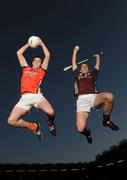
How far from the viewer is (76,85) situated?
13.1m

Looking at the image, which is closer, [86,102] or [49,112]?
[49,112]

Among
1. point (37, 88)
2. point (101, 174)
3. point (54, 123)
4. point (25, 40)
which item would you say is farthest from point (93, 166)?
point (25, 40)

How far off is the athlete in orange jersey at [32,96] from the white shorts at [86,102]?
0.64 m

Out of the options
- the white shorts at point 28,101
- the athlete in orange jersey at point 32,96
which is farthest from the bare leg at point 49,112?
the white shorts at point 28,101

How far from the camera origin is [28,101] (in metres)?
12.8

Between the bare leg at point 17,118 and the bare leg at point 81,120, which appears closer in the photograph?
the bare leg at point 17,118

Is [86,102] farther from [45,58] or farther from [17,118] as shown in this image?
[17,118]

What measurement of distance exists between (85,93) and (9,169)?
2.40 meters

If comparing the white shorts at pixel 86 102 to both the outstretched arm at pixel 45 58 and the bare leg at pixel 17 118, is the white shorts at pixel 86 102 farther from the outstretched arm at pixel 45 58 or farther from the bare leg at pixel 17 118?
the bare leg at pixel 17 118

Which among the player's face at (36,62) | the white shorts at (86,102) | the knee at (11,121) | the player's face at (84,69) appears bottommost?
the knee at (11,121)

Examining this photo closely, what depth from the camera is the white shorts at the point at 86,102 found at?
13.0m

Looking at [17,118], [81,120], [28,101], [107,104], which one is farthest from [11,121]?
[107,104]

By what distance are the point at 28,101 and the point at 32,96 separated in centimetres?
15

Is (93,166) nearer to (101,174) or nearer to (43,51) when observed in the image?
(101,174)
